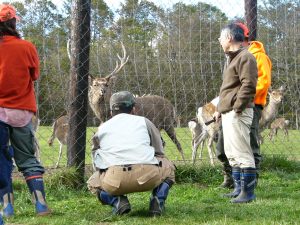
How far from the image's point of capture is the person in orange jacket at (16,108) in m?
4.89

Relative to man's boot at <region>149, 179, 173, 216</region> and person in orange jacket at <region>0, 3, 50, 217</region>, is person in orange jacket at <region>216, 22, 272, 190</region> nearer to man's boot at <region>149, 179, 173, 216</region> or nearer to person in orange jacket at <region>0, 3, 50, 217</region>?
man's boot at <region>149, 179, 173, 216</region>

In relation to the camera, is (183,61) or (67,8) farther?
(183,61)

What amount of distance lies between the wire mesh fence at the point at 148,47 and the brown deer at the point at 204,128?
0.66 metres

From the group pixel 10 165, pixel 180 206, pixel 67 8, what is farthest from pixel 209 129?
pixel 10 165

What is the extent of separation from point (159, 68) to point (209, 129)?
11.7 ft

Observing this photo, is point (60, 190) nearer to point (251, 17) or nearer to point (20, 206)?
point (20, 206)

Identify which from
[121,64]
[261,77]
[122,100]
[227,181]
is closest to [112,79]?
[121,64]

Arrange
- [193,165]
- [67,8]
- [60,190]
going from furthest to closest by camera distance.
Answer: [193,165]
[67,8]
[60,190]

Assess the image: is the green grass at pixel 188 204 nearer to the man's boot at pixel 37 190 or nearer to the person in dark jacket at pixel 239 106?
the man's boot at pixel 37 190

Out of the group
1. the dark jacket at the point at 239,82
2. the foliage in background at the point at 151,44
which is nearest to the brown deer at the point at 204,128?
the foliage in background at the point at 151,44

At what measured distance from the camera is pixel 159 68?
8055 mm

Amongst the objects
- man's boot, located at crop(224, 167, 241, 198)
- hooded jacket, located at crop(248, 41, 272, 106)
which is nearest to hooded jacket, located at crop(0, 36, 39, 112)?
man's boot, located at crop(224, 167, 241, 198)

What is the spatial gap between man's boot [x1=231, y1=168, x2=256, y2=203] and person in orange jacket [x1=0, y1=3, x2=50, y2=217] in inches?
73.9

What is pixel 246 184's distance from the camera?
574 centimetres
